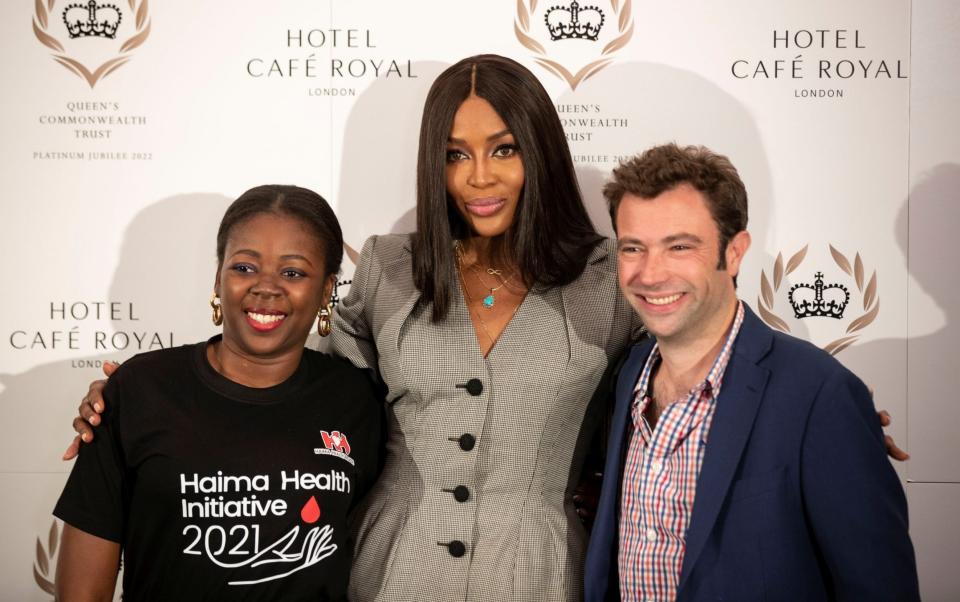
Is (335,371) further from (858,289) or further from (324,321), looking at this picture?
(858,289)

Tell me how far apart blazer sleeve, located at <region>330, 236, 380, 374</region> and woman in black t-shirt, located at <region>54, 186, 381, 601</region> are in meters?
0.17

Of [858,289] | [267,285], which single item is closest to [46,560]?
[267,285]

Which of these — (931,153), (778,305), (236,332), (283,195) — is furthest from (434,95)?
(931,153)

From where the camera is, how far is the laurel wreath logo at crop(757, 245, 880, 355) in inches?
115

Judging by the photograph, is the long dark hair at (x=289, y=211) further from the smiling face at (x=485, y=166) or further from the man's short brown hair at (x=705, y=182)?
the man's short brown hair at (x=705, y=182)

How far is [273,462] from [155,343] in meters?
1.22

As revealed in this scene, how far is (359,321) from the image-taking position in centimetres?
242

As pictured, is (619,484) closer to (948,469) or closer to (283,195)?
(283,195)

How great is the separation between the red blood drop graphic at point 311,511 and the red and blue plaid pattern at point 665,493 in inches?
27.1

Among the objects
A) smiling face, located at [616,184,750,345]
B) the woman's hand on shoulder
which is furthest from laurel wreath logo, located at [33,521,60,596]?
smiling face, located at [616,184,750,345]

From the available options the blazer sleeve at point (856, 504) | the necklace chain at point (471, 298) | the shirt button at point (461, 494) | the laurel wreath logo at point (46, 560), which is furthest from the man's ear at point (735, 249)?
the laurel wreath logo at point (46, 560)

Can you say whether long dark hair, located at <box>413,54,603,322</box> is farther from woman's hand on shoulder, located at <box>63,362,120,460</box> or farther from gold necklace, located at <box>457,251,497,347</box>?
woman's hand on shoulder, located at <box>63,362,120,460</box>

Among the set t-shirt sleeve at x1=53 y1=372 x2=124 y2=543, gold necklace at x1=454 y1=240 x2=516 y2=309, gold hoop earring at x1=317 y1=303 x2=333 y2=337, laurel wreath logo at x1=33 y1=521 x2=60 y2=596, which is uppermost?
gold necklace at x1=454 y1=240 x2=516 y2=309

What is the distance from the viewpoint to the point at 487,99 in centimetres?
227
